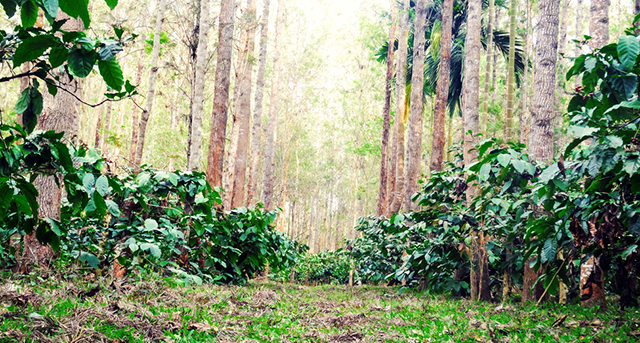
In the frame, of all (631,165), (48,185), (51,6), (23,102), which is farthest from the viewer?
(48,185)

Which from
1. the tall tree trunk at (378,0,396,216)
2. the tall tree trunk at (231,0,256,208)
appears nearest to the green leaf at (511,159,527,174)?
the tall tree trunk at (231,0,256,208)

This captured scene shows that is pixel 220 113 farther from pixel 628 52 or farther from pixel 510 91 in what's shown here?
pixel 628 52

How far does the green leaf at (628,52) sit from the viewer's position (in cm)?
244

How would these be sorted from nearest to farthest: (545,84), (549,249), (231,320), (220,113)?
(549,249), (231,320), (545,84), (220,113)

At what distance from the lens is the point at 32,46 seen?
4.82ft

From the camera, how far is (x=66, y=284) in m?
3.92

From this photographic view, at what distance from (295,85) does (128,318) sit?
26.9 m

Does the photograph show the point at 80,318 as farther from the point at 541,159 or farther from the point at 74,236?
the point at 541,159

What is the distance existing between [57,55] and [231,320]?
8.99 feet

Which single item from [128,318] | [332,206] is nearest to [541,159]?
[128,318]

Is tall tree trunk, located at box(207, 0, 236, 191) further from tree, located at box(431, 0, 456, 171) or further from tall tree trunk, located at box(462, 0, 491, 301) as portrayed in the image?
tree, located at box(431, 0, 456, 171)

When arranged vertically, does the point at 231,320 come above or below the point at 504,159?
below

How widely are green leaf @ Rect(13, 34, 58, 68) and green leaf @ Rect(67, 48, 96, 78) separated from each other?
0.06m

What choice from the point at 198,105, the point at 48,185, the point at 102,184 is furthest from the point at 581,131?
the point at 198,105
